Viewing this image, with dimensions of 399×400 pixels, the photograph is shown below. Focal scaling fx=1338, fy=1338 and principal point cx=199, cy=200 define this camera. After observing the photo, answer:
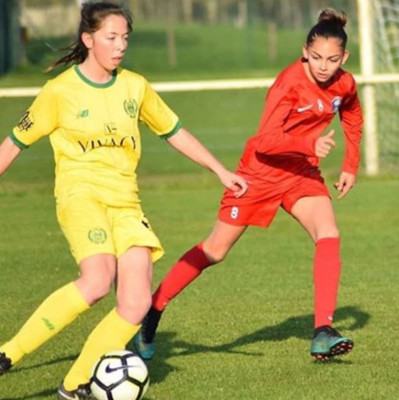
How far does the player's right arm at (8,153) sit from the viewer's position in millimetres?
6051

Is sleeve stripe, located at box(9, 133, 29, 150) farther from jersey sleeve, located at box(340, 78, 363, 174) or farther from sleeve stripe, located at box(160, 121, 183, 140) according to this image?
jersey sleeve, located at box(340, 78, 363, 174)

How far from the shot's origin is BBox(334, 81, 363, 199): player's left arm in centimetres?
720

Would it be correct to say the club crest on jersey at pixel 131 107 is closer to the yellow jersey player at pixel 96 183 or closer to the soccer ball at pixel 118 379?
the yellow jersey player at pixel 96 183

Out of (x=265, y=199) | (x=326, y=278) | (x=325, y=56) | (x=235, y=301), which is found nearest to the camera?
(x=325, y=56)

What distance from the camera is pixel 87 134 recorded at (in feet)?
19.7

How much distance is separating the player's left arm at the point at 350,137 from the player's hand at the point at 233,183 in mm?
1119

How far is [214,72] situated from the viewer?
116ft

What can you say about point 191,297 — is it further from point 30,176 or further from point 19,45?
point 19,45

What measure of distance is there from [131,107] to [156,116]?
0.69ft

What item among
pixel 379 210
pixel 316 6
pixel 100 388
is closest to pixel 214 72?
pixel 316 6

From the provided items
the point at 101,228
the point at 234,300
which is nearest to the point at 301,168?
the point at 101,228

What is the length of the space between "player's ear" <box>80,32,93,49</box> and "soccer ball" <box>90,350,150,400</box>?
4.65ft

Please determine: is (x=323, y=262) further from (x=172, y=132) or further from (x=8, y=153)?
(x=8, y=153)

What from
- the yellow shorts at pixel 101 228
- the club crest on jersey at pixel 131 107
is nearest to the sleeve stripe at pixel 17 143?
the yellow shorts at pixel 101 228
